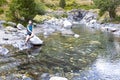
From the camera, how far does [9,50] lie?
23562 millimetres

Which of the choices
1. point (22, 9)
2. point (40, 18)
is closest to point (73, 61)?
point (22, 9)

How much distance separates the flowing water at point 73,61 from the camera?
1739 centimetres

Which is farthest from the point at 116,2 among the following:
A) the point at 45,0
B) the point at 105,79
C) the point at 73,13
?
the point at 45,0

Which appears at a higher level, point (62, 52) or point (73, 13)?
point (62, 52)

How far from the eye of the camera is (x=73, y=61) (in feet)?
68.9

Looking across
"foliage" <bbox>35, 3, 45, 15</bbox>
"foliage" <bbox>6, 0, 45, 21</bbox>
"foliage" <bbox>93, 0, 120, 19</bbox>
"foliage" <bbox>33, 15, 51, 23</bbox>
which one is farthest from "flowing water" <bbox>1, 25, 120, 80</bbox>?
"foliage" <bbox>33, 15, 51, 23</bbox>

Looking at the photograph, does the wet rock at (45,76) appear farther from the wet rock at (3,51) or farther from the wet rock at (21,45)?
the wet rock at (21,45)

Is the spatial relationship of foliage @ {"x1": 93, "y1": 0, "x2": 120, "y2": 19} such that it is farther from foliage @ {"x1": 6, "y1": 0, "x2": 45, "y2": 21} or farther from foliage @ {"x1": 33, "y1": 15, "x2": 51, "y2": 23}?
foliage @ {"x1": 6, "y1": 0, "x2": 45, "y2": 21}

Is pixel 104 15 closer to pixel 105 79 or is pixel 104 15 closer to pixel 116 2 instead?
pixel 116 2

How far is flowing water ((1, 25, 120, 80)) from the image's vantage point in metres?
17.4

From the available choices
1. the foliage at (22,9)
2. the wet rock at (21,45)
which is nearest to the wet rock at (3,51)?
the wet rock at (21,45)

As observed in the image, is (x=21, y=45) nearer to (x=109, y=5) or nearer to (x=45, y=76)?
(x=45, y=76)

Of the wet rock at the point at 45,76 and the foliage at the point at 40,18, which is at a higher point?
the wet rock at the point at 45,76

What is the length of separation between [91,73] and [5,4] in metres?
50.0
